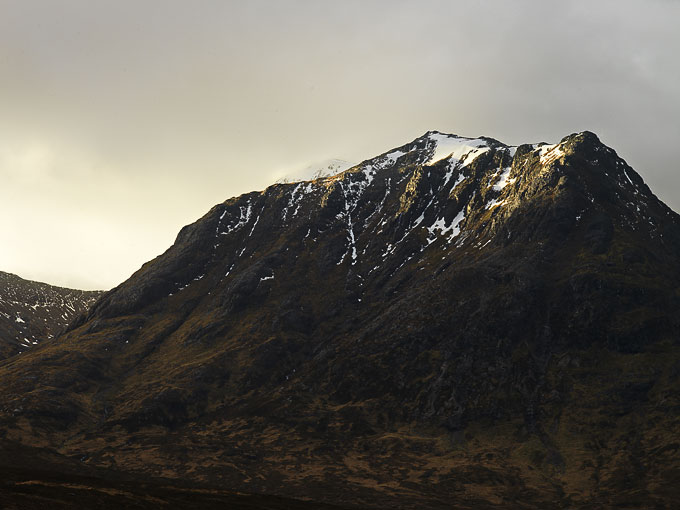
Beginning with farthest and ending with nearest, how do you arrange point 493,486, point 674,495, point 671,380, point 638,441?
1. point 671,380
2. point 638,441
3. point 493,486
4. point 674,495

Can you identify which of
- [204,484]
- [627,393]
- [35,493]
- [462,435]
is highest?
[627,393]

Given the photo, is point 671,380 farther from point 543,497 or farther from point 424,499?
point 424,499

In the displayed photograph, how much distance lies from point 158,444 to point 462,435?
109m

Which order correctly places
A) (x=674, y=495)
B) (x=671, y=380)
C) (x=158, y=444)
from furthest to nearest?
(x=158, y=444) < (x=671, y=380) < (x=674, y=495)

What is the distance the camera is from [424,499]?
487 ft

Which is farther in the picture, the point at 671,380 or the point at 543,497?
the point at 671,380

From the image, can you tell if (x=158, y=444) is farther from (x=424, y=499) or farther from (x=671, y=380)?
(x=671, y=380)

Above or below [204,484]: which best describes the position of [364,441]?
above

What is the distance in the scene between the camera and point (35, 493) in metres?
93.5

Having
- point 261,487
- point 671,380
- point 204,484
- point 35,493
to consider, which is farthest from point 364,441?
point 35,493

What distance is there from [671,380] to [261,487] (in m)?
140

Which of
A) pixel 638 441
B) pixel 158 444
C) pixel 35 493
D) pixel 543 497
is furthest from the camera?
pixel 158 444

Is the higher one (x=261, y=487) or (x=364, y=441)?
(x=364, y=441)

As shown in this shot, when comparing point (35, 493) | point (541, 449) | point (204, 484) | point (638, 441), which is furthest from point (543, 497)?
point (35, 493)
